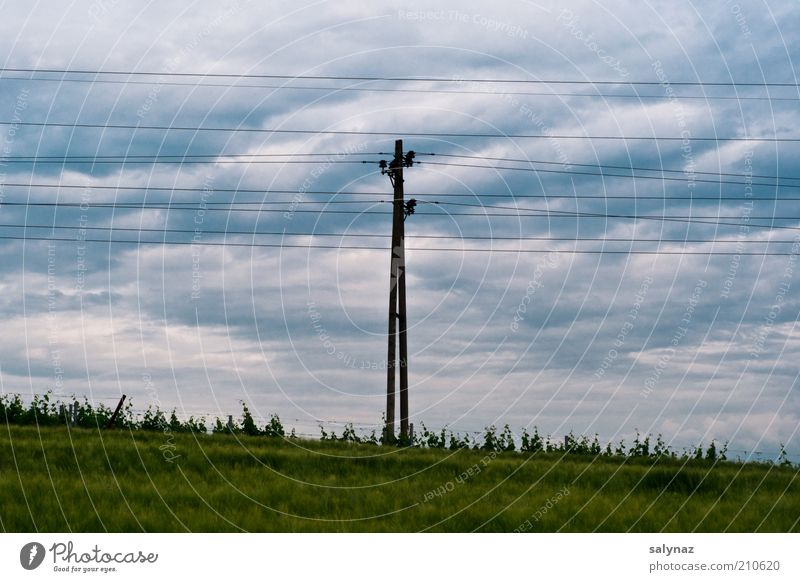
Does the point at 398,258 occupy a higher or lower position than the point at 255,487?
higher

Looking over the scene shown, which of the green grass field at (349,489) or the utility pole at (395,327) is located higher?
the utility pole at (395,327)

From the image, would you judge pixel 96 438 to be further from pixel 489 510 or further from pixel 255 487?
pixel 489 510

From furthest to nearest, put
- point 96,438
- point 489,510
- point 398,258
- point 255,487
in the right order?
point 398,258, point 96,438, point 255,487, point 489,510

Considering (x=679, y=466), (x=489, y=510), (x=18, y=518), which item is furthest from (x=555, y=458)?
(x=18, y=518)

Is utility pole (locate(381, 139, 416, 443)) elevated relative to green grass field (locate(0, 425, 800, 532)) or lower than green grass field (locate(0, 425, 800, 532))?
elevated

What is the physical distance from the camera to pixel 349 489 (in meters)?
22.2

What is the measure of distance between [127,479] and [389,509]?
250 inches

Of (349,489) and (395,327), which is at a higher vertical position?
(395,327)

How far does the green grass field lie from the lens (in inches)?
751

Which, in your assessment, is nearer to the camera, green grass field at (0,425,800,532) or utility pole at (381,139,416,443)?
green grass field at (0,425,800,532)

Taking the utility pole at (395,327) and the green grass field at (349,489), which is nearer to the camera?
the green grass field at (349,489)

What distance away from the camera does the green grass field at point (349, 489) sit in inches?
751

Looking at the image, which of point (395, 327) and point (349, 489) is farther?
point (395, 327)

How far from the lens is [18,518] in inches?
734
